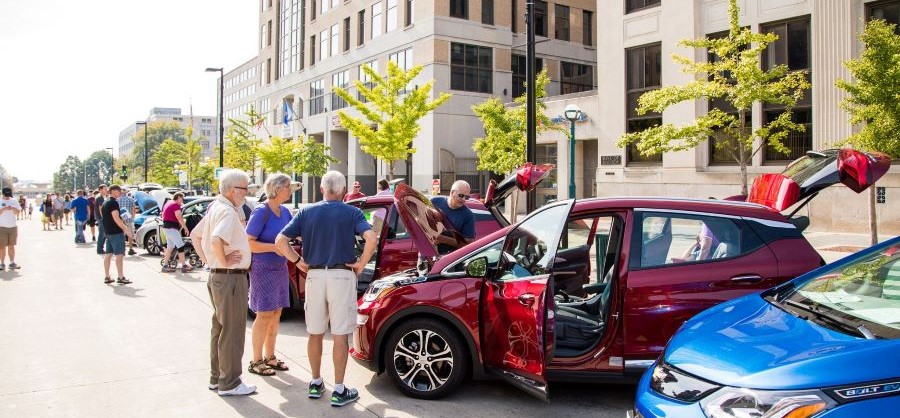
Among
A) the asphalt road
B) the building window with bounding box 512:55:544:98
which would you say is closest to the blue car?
the asphalt road

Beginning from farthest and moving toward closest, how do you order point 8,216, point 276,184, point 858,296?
point 8,216 → point 276,184 → point 858,296

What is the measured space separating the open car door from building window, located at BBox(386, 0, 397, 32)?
1247 inches

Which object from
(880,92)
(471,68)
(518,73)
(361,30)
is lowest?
(880,92)

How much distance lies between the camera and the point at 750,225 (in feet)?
16.5

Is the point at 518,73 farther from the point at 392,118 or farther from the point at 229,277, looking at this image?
the point at 229,277

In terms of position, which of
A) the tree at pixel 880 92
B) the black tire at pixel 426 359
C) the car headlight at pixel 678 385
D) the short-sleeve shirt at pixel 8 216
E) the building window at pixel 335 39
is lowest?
the black tire at pixel 426 359

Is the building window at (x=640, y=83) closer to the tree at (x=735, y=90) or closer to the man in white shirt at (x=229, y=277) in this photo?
the tree at (x=735, y=90)

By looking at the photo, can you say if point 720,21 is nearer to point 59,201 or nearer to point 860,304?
point 860,304

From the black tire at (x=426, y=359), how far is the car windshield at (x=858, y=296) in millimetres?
2359

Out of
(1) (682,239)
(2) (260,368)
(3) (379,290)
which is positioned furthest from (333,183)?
(1) (682,239)

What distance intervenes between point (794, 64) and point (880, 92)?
24.7 ft

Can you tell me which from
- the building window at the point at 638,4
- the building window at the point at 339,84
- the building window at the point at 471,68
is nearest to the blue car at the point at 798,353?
the building window at the point at 638,4

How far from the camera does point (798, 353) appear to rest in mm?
2910

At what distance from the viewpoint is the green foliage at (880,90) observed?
13781 mm
